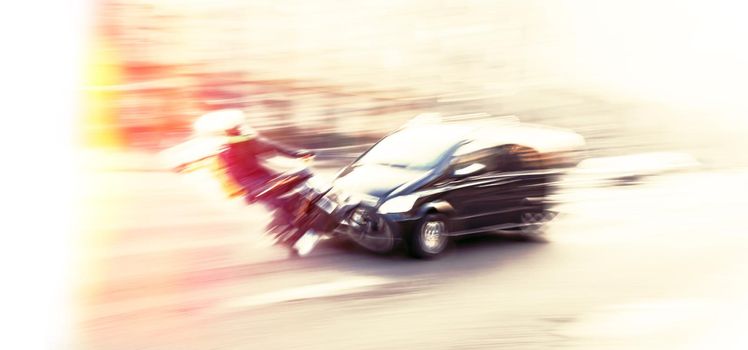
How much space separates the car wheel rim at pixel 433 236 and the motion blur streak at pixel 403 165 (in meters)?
0.06

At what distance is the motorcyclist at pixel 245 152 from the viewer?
206 centimetres

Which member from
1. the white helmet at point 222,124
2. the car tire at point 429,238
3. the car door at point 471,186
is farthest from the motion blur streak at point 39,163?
the car door at point 471,186

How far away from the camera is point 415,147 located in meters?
2.15

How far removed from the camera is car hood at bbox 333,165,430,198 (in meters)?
2.09

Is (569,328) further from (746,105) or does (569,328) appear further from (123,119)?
(123,119)

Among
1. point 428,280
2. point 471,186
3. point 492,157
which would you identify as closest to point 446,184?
point 471,186

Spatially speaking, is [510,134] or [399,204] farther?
[510,134]

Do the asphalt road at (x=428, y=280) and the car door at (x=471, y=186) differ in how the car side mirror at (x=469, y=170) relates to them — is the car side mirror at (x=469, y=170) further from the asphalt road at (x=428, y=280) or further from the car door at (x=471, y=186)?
the asphalt road at (x=428, y=280)

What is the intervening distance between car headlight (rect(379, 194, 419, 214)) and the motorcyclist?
0.92 ft

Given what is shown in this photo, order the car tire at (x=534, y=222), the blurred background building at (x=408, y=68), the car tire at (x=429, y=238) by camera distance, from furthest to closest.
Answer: the car tire at (x=534, y=222), the car tire at (x=429, y=238), the blurred background building at (x=408, y=68)

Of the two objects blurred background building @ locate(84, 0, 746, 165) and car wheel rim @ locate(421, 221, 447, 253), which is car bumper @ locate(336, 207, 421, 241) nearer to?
car wheel rim @ locate(421, 221, 447, 253)

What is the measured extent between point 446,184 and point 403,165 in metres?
0.15

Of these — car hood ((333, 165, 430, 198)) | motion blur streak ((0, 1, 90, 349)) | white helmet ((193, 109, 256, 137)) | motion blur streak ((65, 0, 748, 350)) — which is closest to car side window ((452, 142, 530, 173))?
motion blur streak ((65, 0, 748, 350))

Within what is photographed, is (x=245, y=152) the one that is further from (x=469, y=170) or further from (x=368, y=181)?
(x=469, y=170)
